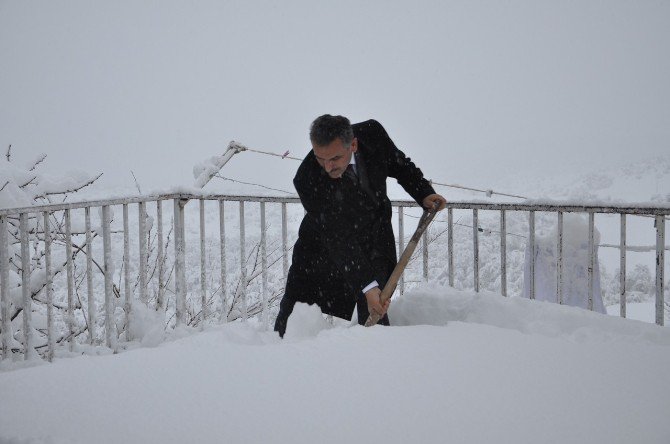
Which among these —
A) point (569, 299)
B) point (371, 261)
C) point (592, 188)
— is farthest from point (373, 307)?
point (592, 188)

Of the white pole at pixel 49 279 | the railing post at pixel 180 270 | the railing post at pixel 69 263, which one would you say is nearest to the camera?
the white pole at pixel 49 279

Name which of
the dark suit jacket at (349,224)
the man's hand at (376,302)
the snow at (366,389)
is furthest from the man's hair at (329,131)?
the snow at (366,389)

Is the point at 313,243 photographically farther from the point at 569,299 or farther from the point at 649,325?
the point at 569,299

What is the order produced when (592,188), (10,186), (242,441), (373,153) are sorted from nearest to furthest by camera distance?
(242,441) < (373,153) < (10,186) < (592,188)

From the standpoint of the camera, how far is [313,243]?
2.76 meters

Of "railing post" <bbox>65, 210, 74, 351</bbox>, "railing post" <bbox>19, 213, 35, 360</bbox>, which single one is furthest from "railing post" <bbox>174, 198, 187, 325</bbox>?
"railing post" <bbox>19, 213, 35, 360</bbox>

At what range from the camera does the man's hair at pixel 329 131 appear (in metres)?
2.16

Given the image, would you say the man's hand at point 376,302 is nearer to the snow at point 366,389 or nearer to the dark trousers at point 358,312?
the dark trousers at point 358,312

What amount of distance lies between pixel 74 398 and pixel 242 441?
49 centimetres

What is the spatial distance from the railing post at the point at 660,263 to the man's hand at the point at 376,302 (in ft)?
5.36

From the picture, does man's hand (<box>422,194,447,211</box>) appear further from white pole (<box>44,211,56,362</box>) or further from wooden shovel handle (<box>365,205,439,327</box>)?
white pole (<box>44,211,56,362</box>)

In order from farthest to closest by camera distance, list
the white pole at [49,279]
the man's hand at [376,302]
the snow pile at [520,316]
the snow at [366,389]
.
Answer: the white pole at [49,279], the man's hand at [376,302], the snow pile at [520,316], the snow at [366,389]

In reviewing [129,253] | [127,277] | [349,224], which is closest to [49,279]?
[127,277]

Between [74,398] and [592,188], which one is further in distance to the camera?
[592,188]
